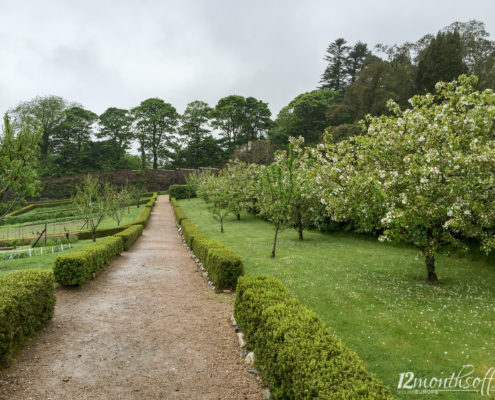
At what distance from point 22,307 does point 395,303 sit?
306 inches

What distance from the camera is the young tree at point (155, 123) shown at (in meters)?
66.8

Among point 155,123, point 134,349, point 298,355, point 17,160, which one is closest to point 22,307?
point 134,349

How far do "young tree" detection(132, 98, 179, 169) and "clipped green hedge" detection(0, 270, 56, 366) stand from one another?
63.2 m

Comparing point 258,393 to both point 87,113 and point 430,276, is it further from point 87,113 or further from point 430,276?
point 87,113

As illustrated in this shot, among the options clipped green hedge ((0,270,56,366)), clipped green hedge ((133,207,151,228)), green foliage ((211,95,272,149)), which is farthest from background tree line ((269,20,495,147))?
clipped green hedge ((0,270,56,366))

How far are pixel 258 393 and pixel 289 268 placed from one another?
6504 mm

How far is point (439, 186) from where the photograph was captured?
7.77m

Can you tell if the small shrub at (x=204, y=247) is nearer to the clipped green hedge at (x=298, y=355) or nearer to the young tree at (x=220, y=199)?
the clipped green hedge at (x=298, y=355)

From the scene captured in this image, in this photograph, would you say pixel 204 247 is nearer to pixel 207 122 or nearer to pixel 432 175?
pixel 432 175

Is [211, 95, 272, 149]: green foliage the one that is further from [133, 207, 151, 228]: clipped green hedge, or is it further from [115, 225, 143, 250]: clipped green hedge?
[115, 225, 143, 250]: clipped green hedge

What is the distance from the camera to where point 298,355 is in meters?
3.59

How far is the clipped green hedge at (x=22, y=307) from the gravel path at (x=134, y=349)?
251mm

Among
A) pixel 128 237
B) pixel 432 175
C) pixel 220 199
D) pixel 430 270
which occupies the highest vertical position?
pixel 432 175

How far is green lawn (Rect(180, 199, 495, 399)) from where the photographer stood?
489 centimetres
